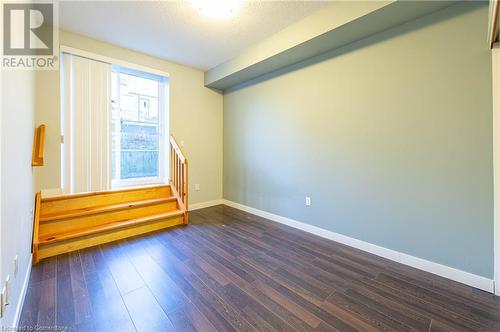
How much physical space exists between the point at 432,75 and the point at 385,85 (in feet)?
1.26

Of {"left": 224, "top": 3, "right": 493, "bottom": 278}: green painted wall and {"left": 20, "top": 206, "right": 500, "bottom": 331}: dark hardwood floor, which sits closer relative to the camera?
{"left": 20, "top": 206, "right": 500, "bottom": 331}: dark hardwood floor

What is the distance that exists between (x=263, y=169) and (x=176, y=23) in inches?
94.4

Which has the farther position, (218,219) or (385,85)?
(218,219)

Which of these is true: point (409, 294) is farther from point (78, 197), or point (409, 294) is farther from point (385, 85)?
point (78, 197)

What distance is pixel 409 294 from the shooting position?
1.68 metres

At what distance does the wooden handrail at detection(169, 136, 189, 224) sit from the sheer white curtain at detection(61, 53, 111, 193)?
94 centimetres

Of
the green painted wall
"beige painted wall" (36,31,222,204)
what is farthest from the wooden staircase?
the green painted wall

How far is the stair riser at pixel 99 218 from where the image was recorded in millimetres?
2402

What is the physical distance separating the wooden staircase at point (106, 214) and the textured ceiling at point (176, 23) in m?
1.55

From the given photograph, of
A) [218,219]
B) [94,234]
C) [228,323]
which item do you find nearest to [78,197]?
[94,234]

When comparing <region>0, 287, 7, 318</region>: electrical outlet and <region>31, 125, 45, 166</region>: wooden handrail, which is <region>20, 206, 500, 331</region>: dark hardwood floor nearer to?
<region>0, 287, 7, 318</region>: electrical outlet

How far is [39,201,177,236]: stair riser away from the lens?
2.40 metres

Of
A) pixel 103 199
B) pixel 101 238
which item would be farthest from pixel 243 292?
pixel 103 199

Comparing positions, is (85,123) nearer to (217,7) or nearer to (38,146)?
(38,146)
